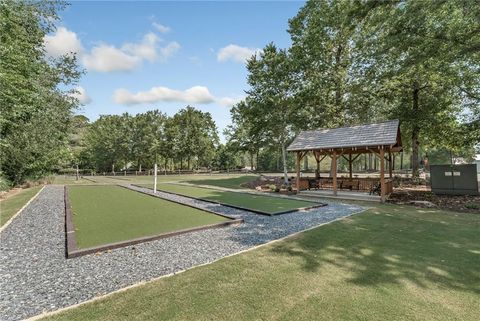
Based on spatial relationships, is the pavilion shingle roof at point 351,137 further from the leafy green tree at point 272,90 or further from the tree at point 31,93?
the tree at point 31,93

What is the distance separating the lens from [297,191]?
46.2 ft

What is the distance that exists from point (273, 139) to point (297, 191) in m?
10.3

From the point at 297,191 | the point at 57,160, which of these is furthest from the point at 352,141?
the point at 57,160

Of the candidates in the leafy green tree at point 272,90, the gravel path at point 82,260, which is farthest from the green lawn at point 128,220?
the leafy green tree at point 272,90

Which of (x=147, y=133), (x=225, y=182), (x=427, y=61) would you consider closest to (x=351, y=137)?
(x=427, y=61)

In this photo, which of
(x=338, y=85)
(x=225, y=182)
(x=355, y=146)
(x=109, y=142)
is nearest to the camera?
(x=355, y=146)

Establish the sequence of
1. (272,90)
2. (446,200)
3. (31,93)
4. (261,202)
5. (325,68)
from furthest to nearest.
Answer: (272,90)
(325,68)
(31,93)
(261,202)
(446,200)

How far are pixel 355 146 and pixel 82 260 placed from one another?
434 inches

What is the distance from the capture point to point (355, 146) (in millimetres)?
11320

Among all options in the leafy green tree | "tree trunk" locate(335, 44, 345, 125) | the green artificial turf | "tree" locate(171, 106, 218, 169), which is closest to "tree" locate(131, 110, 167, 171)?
"tree" locate(171, 106, 218, 169)

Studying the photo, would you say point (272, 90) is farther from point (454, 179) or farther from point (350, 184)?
point (454, 179)

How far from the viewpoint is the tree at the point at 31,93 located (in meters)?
8.75

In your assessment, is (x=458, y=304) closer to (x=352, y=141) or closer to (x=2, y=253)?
(x=2, y=253)

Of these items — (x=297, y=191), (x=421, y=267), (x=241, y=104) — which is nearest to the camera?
(x=421, y=267)
